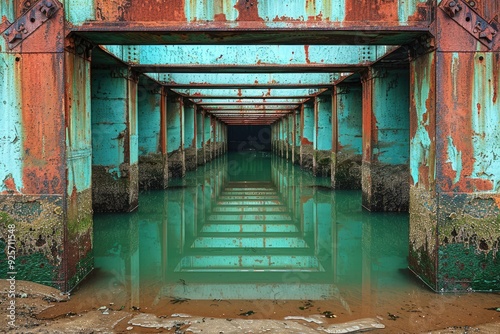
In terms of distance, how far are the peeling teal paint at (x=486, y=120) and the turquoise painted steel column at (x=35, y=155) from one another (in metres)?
4.62

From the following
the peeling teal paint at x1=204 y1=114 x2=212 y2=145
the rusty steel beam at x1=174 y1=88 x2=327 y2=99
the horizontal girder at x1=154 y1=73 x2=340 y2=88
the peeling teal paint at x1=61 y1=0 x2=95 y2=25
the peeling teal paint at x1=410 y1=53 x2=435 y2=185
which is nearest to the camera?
the peeling teal paint at x1=61 y1=0 x2=95 y2=25

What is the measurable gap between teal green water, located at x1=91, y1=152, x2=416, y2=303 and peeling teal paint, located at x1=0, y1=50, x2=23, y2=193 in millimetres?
1671

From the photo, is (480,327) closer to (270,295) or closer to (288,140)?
(270,295)

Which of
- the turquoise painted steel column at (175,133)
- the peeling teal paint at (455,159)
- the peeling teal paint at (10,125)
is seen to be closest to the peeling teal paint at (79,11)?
the peeling teal paint at (10,125)

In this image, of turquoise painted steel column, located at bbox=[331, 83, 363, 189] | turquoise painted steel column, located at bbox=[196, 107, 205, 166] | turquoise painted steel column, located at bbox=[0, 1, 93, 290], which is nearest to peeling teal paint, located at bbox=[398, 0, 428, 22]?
turquoise painted steel column, located at bbox=[0, 1, 93, 290]

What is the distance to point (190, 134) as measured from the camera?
21.6 metres

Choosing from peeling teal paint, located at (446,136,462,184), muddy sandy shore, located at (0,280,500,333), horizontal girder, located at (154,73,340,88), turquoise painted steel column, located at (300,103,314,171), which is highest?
horizontal girder, located at (154,73,340,88)

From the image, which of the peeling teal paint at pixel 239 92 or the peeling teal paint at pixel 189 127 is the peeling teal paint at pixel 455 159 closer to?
the peeling teal paint at pixel 239 92

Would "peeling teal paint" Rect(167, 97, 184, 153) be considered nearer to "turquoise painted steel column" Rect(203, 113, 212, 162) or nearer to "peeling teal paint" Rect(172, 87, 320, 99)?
"peeling teal paint" Rect(172, 87, 320, 99)

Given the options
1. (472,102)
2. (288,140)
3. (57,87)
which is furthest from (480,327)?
(288,140)

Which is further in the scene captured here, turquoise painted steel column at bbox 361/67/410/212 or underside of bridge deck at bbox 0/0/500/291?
turquoise painted steel column at bbox 361/67/410/212

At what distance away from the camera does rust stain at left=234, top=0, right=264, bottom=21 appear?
536 centimetres

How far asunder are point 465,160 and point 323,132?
40.4 ft

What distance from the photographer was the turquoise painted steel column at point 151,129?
13.9m
